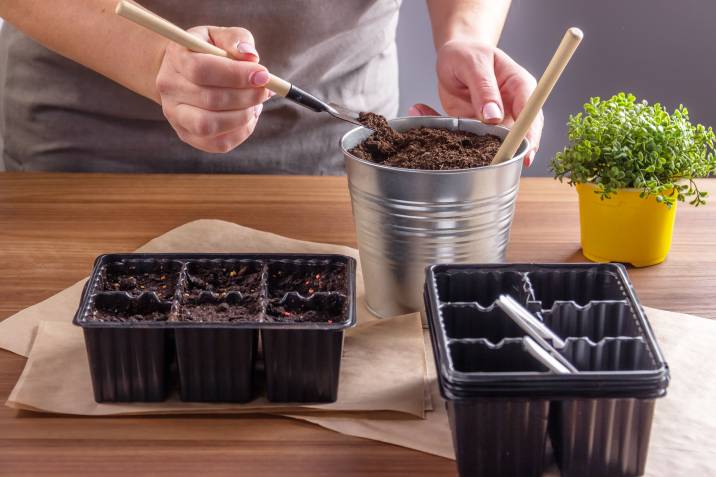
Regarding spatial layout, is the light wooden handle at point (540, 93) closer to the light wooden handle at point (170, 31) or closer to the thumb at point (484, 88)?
the thumb at point (484, 88)

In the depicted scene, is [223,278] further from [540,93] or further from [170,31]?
[540,93]

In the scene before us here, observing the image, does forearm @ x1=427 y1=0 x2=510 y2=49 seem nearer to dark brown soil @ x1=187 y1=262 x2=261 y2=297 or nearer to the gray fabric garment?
the gray fabric garment

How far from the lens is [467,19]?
1.67 meters

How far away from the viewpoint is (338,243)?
1.41 m

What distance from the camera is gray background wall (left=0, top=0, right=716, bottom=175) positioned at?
251cm

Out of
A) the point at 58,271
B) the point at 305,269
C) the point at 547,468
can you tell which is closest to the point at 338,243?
the point at 305,269

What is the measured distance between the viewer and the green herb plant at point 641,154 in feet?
4.10

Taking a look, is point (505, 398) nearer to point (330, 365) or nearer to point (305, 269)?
point (330, 365)

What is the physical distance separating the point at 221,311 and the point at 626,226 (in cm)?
65

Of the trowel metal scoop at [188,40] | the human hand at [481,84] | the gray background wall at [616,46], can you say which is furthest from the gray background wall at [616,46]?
the trowel metal scoop at [188,40]

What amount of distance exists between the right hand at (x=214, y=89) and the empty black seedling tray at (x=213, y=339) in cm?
26

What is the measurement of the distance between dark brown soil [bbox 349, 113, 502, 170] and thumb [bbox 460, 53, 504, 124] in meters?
0.05

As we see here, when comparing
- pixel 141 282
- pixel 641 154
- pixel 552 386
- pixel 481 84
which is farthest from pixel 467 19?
pixel 552 386

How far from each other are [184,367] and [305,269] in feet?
0.70
